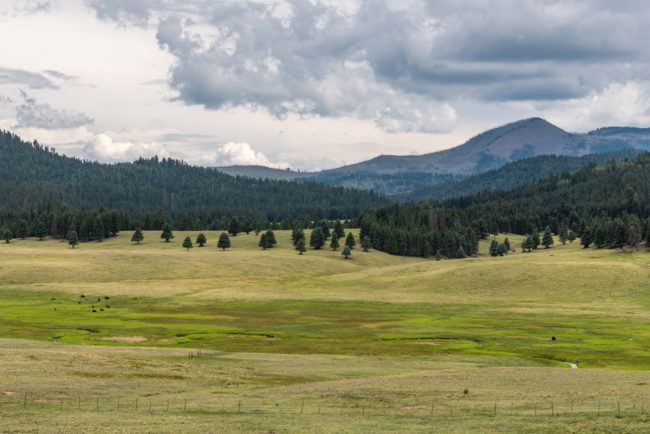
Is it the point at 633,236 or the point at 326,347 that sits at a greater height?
the point at 633,236

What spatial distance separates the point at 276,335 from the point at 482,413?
52.6 m

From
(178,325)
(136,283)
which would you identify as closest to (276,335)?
(178,325)

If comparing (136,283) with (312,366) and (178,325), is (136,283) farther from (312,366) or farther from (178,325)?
(312,366)

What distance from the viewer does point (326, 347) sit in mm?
75812

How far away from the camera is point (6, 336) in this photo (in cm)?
7675

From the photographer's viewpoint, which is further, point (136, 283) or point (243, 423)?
point (136, 283)

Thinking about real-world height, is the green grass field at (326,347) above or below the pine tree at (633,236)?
below

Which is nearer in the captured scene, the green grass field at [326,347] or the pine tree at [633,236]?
the green grass field at [326,347]

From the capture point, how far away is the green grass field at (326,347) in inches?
1444

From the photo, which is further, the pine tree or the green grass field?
the pine tree

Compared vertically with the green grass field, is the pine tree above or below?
above

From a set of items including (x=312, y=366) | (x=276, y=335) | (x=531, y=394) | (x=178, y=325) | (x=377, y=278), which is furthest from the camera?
(x=377, y=278)

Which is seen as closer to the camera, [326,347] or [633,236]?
[326,347]

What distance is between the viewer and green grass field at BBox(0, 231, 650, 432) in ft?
120
